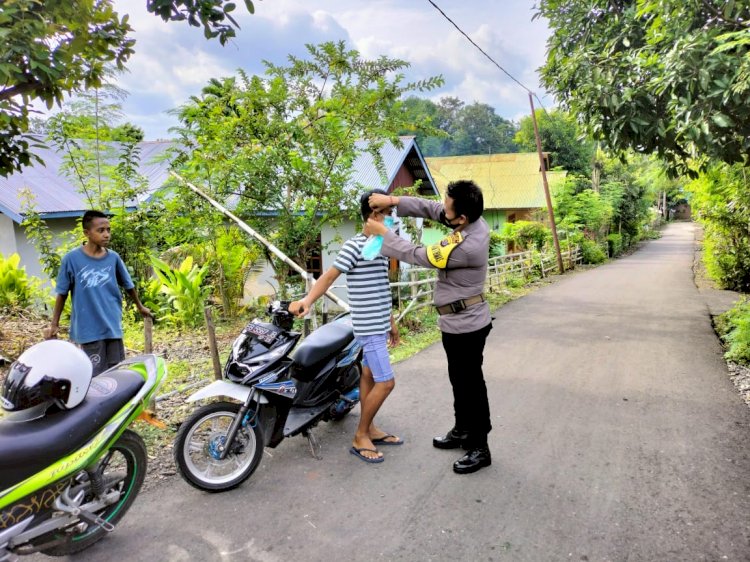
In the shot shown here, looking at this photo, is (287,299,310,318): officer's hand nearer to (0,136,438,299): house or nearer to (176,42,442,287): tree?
(176,42,442,287): tree

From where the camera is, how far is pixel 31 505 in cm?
231

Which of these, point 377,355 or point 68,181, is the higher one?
point 68,181

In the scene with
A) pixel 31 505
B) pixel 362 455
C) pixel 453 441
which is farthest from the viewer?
pixel 453 441

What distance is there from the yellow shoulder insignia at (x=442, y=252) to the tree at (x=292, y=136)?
11.4 feet

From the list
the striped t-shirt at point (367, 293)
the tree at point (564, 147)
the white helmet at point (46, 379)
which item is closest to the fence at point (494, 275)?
the striped t-shirt at point (367, 293)

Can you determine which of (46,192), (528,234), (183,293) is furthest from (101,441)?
(528,234)

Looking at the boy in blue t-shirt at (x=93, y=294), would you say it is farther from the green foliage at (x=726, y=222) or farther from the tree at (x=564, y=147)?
the tree at (x=564, y=147)

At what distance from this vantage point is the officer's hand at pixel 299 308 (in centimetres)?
338

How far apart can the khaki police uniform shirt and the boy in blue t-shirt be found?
2.30m

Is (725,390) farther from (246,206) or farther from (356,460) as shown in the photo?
(246,206)

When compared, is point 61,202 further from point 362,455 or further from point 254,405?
point 362,455

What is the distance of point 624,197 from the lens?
30.2 metres

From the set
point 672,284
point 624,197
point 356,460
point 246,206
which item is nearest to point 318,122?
point 246,206

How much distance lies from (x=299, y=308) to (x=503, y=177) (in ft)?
101
